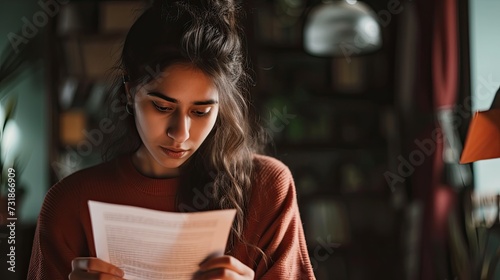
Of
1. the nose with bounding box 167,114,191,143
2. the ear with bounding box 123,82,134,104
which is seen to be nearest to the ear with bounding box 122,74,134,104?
the ear with bounding box 123,82,134,104

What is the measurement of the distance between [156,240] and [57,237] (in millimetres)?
289

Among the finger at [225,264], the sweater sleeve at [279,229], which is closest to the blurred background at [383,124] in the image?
the sweater sleeve at [279,229]

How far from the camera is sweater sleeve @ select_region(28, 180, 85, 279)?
1.50 meters

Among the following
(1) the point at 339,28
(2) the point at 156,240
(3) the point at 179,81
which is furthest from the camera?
(1) the point at 339,28

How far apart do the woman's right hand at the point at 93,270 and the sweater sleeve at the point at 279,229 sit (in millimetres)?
361

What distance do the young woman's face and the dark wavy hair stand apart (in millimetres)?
20

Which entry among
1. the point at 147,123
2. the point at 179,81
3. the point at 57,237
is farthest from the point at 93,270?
the point at 179,81

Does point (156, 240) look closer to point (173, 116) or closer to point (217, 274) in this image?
point (217, 274)

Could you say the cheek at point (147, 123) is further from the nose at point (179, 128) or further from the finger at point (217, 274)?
the finger at point (217, 274)

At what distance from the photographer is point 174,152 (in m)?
1.56

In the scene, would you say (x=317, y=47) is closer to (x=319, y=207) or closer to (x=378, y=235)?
(x=319, y=207)

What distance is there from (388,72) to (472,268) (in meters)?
0.69

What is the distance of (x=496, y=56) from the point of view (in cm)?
205

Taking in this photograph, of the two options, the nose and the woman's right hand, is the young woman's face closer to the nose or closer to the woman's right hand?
the nose
